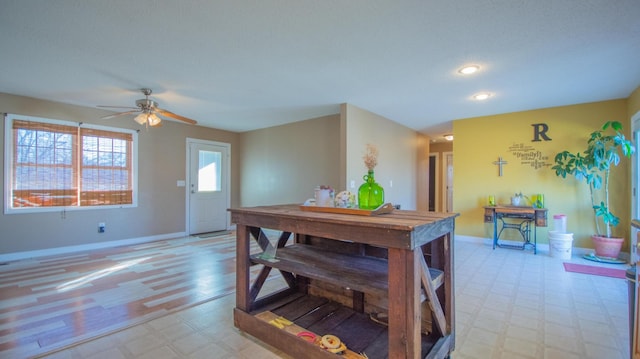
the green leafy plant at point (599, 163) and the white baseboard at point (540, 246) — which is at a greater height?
the green leafy plant at point (599, 163)

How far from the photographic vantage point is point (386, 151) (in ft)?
17.8

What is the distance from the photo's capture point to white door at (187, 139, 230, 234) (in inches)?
241

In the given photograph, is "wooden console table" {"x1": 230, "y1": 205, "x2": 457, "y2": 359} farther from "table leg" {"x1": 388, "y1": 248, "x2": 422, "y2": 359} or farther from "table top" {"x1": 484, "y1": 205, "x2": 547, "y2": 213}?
"table top" {"x1": 484, "y1": 205, "x2": 547, "y2": 213}

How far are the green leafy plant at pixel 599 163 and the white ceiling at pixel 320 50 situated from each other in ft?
2.00

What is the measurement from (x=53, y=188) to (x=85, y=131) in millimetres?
1008

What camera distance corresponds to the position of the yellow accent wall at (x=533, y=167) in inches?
164

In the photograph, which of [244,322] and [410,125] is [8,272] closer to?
[244,322]

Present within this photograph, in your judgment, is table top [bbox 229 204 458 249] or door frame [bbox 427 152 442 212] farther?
door frame [bbox 427 152 442 212]

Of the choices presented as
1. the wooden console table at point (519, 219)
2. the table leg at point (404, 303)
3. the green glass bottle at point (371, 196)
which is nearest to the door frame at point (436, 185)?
the wooden console table at point (519, 219)

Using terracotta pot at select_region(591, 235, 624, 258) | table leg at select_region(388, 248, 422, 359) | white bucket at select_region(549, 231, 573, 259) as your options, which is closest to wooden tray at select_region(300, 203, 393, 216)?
table leg at select_region(388, 248, 422, 359)

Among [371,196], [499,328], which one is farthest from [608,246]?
Answer: [371,196]

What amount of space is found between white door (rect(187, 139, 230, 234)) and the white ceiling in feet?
6.96

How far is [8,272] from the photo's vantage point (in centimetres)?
347

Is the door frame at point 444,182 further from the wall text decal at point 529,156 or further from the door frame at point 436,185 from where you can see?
the wall text decal at point 529,156
